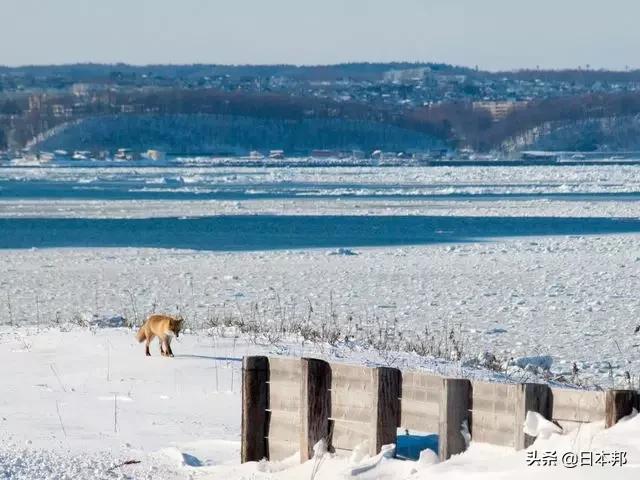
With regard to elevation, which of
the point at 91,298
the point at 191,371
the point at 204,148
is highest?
the point at 191,371

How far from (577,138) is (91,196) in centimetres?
11843

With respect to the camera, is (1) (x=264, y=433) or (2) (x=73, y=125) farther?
(2) (x=73, y=125)

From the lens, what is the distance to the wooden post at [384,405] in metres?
5.88

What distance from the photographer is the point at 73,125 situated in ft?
537

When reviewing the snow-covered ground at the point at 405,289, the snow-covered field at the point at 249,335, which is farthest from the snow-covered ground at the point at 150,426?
the snow-covered ground at the point at 405,289

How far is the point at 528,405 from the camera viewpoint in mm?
5453

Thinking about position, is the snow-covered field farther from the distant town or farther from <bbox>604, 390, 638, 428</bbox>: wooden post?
the distant town

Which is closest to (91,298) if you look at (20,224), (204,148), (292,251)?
(292,251)

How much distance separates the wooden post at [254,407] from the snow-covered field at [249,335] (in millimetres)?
98

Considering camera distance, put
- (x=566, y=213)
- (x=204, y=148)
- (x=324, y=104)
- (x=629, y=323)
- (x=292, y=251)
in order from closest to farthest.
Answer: (x=629, y=323) < (x=292, y=251) < (x=566, y=213) < (x=204, y=148) < (x=324, y=104)

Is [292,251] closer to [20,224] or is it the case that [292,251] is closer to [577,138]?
[20,224]

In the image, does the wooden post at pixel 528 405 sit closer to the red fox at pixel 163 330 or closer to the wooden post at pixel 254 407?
the wooden post at pixel 254 407

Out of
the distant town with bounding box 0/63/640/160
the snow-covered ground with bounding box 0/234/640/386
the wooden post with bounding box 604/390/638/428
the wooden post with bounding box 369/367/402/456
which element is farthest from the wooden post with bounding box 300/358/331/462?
the distant town with bounding box 0/63/640/160

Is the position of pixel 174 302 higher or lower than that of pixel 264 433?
lower
